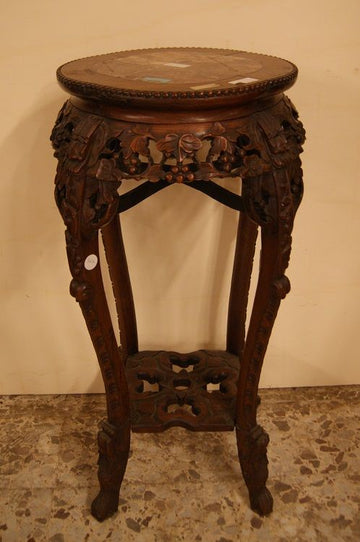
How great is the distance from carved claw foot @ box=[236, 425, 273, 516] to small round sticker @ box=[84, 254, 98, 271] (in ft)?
1.72

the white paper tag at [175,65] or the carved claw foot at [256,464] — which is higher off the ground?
the white paper tag at [175,65]

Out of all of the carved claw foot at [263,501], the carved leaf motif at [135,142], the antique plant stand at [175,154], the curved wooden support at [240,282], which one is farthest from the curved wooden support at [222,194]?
the carved claw foot at [263,501]

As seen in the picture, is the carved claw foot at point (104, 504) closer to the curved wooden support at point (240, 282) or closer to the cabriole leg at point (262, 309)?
the cabriole leg at point (262, 309)

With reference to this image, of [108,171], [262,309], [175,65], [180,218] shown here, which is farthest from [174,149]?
[180,218]

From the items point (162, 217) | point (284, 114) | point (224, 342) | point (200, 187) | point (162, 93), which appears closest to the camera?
point (162, 93)

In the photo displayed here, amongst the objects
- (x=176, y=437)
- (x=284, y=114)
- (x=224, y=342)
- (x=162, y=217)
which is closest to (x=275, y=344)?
(x=224, y=342)

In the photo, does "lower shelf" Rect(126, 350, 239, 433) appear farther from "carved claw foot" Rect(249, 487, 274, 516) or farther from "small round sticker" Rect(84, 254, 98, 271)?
"small round sticker" Rect(84, 254, 98, 271)

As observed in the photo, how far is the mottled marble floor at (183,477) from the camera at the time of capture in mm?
1262

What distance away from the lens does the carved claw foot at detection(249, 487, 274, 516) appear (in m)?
1.28

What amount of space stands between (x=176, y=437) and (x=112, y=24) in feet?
3.46

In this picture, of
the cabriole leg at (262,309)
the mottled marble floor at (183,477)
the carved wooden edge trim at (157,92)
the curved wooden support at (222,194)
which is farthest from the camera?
the mottled marble floor at (183,477)

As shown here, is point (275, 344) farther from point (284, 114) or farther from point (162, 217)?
point (284, 114)

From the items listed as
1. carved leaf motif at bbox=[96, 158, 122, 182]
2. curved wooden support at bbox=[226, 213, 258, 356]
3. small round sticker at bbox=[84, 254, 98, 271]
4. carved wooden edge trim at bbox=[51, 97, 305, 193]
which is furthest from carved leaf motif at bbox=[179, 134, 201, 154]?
curved wooden support at bbox=[226, 213, 258, 356]

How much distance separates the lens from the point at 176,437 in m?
1.52
